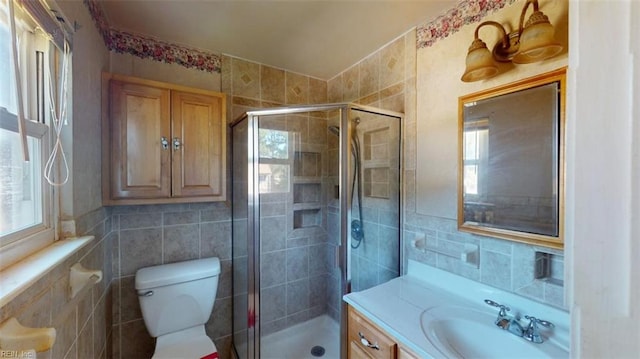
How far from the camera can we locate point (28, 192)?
2.76ft

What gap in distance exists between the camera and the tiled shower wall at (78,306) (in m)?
0.66

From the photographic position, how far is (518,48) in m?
1.01

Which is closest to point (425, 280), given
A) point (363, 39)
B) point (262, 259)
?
point (262, 259)

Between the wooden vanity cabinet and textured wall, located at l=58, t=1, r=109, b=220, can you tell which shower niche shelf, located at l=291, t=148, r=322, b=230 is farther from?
textured wall, located at l=58, t=1, r=109, b=220

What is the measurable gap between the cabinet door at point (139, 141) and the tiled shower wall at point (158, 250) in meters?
0.26

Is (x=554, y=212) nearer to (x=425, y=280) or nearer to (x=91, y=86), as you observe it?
(x=425, y=280)

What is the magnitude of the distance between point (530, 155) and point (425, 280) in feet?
2.79

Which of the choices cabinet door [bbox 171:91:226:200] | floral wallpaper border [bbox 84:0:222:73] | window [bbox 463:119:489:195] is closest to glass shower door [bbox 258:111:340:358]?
cabinet door [bbox 171:91:226:200]

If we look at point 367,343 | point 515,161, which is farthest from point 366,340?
point 515,161

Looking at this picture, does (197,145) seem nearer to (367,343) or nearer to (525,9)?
(367,343)

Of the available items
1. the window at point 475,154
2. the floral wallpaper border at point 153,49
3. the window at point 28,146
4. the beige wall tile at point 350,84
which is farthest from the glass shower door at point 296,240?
the window at point 28,146

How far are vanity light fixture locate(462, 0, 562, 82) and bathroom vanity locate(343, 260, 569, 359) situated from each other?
100cm

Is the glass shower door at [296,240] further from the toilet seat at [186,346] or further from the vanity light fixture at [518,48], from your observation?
the vanity light fixture at [518,48]

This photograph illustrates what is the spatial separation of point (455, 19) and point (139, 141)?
Answer: 1.90 m
